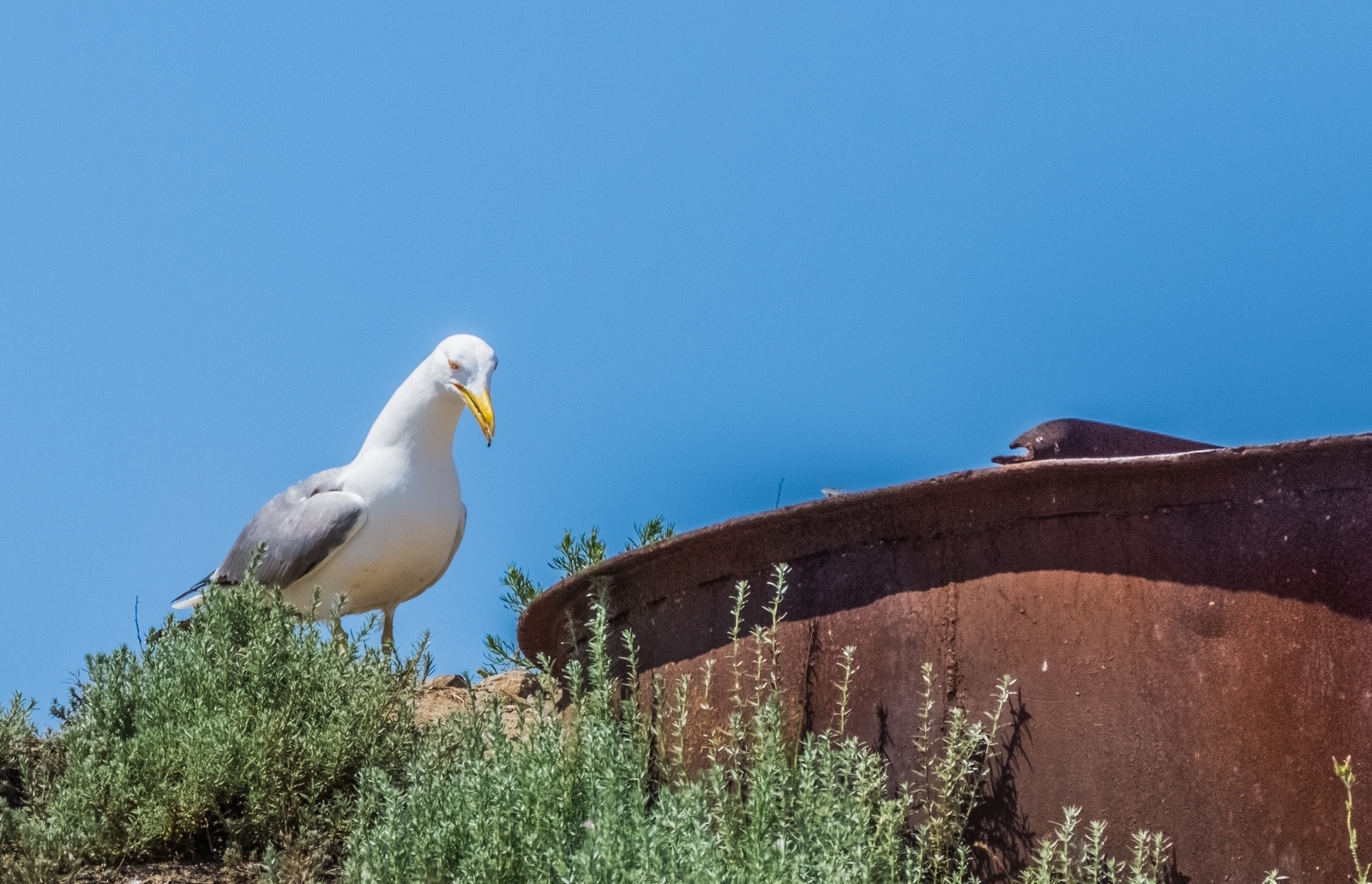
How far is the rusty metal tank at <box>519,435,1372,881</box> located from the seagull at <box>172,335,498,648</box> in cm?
338

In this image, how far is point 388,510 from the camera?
247 inches

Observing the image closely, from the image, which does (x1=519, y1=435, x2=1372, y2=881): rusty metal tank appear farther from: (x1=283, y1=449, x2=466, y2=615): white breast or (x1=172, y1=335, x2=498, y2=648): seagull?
(x1=283, y1=449, x2=466, y2=615): white breast

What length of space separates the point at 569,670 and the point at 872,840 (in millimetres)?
898

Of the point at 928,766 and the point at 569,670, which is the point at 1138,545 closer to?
the point at 928,766

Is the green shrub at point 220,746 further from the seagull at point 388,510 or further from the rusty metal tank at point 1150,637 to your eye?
the seagull at point 388,510

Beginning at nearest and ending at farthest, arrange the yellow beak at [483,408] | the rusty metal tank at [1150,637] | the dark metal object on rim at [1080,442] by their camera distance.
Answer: the rusty metal tank at [1150,637], the dark metal object on rim at [1080,442], the yellow beak at [483,408]

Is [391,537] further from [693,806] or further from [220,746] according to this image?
[693,806]

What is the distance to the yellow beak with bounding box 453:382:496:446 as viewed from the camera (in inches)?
237

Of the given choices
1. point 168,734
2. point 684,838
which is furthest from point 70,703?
point 684,838

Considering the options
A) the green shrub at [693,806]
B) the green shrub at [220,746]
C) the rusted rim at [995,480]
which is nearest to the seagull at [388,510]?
the green shrub at [220,746]

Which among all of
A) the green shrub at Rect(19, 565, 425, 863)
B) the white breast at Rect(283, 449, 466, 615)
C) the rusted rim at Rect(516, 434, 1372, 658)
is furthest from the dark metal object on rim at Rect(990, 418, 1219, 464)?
the white breast at Rect(283, 449, 466, 615)

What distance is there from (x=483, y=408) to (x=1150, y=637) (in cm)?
392

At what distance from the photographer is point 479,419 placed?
612cm

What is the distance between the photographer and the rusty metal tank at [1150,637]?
276 cm
